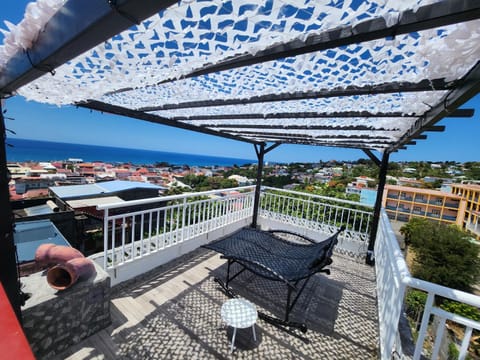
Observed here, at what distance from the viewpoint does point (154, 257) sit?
3328 millimetres

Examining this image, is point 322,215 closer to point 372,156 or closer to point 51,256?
point 372,156

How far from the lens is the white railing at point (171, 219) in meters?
2.82

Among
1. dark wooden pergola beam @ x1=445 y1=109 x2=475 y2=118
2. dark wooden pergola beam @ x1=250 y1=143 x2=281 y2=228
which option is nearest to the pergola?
dark wooden pergola beam @ x1=445 y1=109 x2=475 y2=118

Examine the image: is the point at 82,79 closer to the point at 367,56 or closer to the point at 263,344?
the point at 367,56

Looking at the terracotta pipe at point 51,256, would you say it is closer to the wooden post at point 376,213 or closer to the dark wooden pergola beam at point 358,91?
the dark wooden pergola beam at point 358,91

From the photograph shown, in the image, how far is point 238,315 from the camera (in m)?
2.12

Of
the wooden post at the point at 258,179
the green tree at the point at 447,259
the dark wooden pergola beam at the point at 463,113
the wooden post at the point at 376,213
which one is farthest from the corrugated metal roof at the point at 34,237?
the green tree at the point at 447,259

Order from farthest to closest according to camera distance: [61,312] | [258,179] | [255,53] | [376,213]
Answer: [258,179]
[376,213]
[61,312]
[255,53]

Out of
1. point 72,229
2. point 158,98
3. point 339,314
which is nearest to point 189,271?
point 339,314

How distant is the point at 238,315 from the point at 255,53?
227 centimetres

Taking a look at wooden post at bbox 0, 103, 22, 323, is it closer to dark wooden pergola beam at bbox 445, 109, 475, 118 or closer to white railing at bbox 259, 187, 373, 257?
dark wooden pergola beam at bbox 445, 109, 475, 118

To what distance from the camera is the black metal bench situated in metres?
2.47

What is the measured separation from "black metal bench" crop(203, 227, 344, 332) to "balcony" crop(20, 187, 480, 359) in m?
0.25

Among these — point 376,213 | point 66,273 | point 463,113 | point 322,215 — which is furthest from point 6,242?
point 322,215
